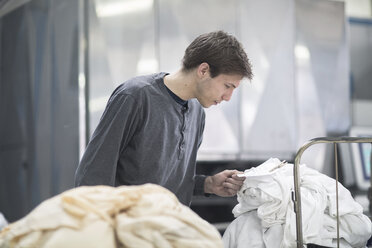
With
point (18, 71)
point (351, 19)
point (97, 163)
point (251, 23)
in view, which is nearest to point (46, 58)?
point (18, 71)

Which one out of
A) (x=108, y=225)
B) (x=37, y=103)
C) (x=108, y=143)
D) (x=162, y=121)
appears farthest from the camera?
(x=37, y=103)

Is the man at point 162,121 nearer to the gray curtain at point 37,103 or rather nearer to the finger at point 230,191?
the finger at point 230,191

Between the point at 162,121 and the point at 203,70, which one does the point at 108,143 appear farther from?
the point at 203,70

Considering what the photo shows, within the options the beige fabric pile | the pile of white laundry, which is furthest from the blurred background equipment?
the beige fabric pile

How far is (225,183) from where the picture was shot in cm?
210

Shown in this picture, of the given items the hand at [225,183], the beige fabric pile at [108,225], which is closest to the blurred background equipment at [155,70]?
the hand at [225,183]

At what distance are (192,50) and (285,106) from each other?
97.2 inches

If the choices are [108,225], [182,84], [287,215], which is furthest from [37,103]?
[108,225]

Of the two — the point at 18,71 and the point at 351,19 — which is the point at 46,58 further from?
the point at 351,19

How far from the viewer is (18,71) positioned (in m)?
4.21

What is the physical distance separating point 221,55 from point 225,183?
0.48 meters

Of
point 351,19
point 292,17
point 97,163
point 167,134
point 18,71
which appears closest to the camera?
point 97,163

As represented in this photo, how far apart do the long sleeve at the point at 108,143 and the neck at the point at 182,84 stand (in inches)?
7.3

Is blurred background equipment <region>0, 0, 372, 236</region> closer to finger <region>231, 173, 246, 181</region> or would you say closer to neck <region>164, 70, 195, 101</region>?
neck <region>164, 70, 195, 101</region>
